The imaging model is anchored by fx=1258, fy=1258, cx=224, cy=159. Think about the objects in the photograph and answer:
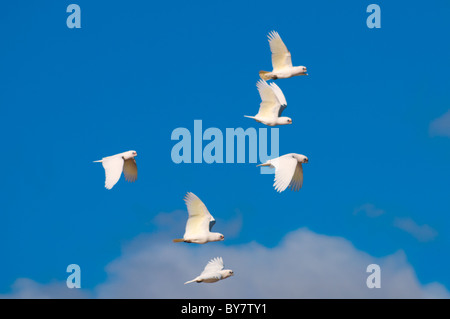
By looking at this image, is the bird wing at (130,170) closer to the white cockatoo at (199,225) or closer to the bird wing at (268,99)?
the white cockatoo at (199,225)

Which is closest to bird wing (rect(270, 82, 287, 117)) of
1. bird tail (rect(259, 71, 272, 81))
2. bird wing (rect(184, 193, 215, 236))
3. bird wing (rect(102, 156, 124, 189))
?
bird tail (rect(259, 71, 272, 81))

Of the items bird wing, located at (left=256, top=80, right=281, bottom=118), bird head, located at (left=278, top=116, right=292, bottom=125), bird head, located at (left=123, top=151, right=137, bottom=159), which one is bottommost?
bird head, located at (left=123, top=151, right=137, bottom=159)

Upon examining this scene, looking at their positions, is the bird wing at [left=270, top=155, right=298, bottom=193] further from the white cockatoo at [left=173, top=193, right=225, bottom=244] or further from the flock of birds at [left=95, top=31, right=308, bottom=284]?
the white cockatoo at [left=173, top=193, right=225, bottom=244]

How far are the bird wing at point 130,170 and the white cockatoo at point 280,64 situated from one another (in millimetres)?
5579

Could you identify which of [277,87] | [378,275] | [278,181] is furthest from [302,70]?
[378,275]

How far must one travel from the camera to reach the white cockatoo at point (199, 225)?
1660 inches

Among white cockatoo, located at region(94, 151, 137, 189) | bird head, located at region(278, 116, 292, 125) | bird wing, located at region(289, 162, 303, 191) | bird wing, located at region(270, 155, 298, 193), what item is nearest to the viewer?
bird wing, located at region(270, 155, 298, 193)

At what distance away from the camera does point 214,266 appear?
43.3 m

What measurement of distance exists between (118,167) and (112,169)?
229 millimetres

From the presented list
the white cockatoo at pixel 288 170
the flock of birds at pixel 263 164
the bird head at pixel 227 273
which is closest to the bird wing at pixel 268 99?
the flock of birds at pixel 263 164

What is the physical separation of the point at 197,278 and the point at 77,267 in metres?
5.71

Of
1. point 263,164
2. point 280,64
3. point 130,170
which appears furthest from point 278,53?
point 130,170

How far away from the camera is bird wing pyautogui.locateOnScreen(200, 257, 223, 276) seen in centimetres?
4310

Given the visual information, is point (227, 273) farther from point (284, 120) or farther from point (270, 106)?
point (270, 106)
